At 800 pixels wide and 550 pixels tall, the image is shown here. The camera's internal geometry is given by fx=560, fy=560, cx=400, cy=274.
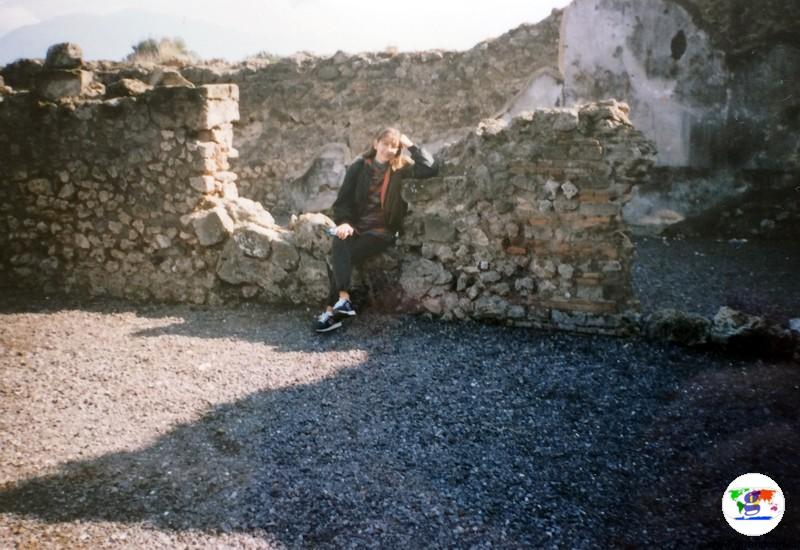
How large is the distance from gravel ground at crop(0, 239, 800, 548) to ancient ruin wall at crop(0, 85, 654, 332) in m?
0.53

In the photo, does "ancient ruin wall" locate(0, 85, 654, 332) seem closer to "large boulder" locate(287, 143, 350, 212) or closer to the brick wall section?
the brick wall section

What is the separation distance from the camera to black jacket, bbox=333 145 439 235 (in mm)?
5164

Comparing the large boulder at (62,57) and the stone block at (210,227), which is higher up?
the large boulder at (62,57)

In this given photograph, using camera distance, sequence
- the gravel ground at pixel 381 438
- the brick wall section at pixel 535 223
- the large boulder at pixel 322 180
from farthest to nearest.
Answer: the large boulder at pixel 322 180 → the brick wall section at pixel 535 223 → the gravel ground at pixel 381 438

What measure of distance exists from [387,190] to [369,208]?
0.28 meters

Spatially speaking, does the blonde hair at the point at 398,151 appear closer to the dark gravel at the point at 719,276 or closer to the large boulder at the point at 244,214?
the large boulder at the point at 244,214

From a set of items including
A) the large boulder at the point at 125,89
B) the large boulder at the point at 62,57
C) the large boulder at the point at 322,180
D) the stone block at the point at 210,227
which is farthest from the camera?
the large boulder at the point at 322,180

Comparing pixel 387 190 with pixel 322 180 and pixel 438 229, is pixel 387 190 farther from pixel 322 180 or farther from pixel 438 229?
pixel 322 180

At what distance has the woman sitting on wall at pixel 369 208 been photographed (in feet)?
16.8

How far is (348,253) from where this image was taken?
5184 millimetres

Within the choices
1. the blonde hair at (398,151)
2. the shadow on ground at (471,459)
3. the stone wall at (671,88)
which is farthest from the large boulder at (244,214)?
the shadow on ground at (471,459)

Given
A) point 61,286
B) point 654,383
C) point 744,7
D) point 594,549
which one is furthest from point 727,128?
point 61,286

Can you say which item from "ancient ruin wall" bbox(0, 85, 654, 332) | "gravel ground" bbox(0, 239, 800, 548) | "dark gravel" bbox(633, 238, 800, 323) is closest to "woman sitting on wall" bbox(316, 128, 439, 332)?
"ancient ruin wall" bbox(0, 85, 654, 332)

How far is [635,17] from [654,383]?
21.8ft
